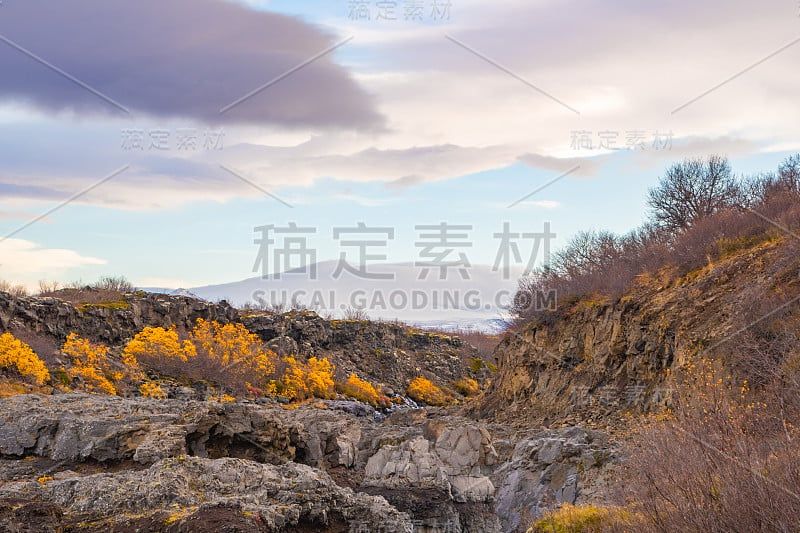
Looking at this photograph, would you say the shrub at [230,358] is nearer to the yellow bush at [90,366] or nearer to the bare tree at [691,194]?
the yellow bush at [90,366]

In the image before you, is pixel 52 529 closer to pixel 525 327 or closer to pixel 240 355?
pixel 525 327

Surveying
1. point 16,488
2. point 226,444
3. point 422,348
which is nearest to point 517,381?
point 226,444

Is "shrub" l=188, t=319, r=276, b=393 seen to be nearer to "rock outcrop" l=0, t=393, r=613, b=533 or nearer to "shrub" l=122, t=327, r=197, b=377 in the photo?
"shrub" l=122, t=327, r=197, b=377

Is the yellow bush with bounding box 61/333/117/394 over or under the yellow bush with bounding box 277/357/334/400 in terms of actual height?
over

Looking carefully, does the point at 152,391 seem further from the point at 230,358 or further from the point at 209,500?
the point at 209,500

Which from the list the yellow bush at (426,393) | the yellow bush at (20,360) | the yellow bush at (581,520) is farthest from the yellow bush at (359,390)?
the yellow bush at (581,520)

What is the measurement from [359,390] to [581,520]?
47477mm

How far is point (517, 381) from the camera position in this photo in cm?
3497

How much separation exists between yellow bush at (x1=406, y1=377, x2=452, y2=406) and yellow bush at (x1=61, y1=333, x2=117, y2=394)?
32.8 metres

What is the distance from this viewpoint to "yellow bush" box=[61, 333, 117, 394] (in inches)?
1278

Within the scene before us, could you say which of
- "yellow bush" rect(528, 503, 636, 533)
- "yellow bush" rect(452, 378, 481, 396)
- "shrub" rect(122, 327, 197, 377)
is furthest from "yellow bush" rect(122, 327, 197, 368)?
"yellow bush" rect(452, 378, 481, 396)

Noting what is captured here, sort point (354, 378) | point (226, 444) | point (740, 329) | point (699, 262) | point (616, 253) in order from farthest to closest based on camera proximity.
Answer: point (354, 378) → point (616, 253) → point (699, 262) → point (740, 329) → point (226, 444)

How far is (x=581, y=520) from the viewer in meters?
11.8

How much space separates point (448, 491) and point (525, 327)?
1725 cm
